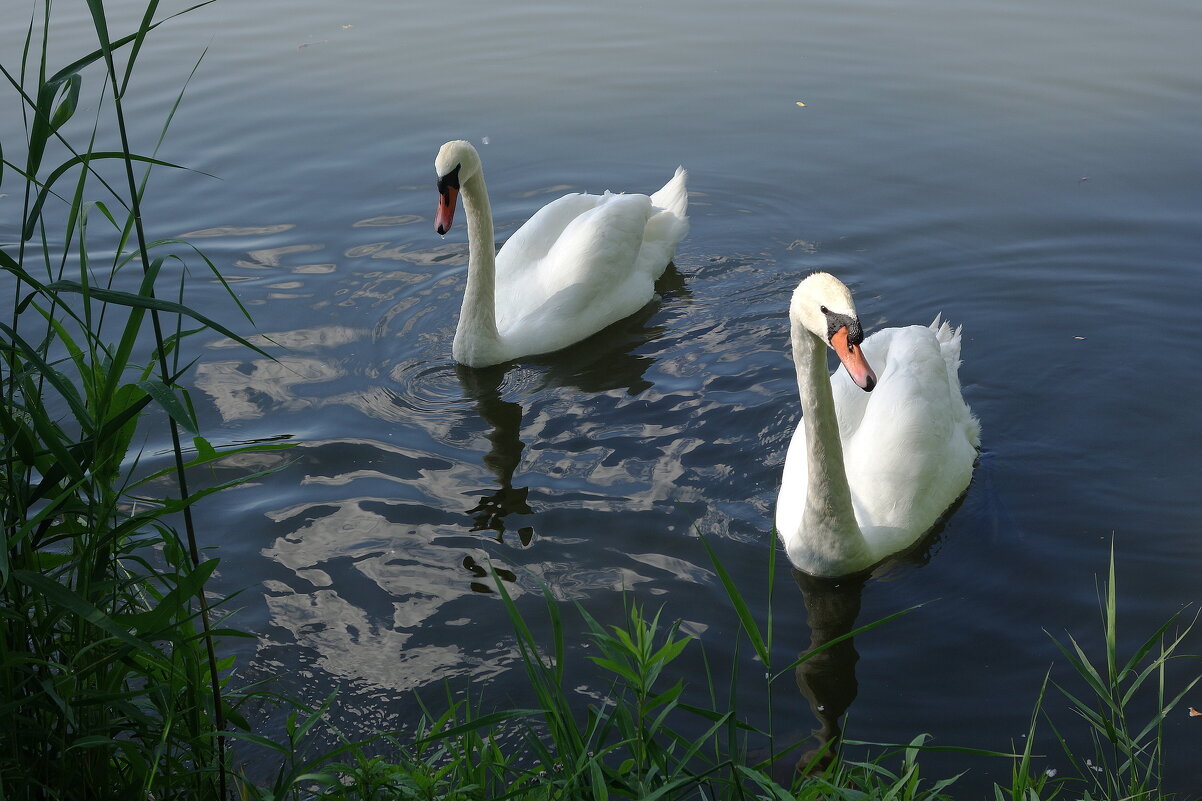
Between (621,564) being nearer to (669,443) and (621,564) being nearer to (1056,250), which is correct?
(669,443)

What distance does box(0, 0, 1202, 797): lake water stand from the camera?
4656 millimetres

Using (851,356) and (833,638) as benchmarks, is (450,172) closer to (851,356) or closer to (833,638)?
(851,356)

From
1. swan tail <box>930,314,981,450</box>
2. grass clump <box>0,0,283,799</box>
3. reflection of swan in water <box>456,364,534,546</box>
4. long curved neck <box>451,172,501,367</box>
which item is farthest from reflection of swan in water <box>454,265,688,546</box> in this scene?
grass clump <box>0,0,283,799</box>

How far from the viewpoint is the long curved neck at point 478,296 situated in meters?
6.82

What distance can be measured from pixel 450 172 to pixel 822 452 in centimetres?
323

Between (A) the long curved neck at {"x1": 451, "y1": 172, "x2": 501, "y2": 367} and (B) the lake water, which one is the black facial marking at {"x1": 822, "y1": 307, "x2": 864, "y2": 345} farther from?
(A) the long curved neck at {"x1": 451, "y1": 172, "x2": 501, "y2": 367}

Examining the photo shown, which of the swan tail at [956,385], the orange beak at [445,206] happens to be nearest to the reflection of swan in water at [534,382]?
the orange beak at [445,206]

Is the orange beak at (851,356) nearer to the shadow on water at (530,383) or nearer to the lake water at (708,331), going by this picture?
the lake water at (708,331)

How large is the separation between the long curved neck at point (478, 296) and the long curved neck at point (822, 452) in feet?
8.46

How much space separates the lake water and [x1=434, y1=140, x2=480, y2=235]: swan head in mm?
831

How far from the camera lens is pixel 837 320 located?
425 centimetres

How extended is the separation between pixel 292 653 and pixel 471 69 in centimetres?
855

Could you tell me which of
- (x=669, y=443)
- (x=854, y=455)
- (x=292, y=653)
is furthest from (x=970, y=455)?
(x=292, y=653)

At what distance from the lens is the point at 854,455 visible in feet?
17.1
